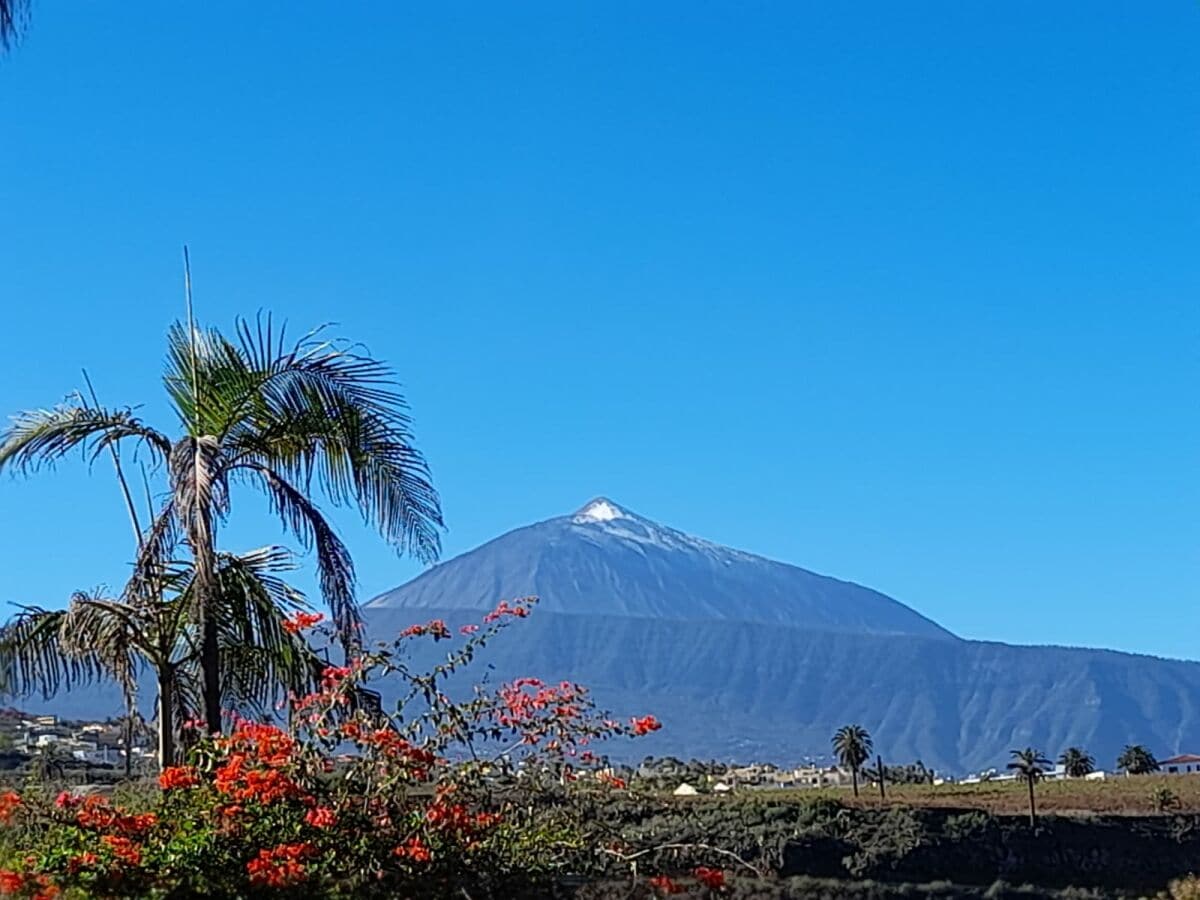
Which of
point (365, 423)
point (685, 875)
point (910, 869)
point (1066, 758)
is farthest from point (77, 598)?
point (1066, 758)

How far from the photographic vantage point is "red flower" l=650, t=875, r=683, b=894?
352 inches

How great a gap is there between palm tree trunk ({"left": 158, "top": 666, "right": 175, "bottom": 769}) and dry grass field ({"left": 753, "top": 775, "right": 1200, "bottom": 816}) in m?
30.6

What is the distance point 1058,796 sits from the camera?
174 ft

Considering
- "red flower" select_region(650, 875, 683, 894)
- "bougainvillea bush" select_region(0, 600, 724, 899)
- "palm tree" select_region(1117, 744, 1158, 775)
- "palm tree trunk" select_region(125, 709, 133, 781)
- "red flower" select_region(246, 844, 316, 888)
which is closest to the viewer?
"red flower" select_region(246, 844, 316, 888)

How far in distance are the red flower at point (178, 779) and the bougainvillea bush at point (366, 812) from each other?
0.01 meters

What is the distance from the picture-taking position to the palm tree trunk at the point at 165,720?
1062 centimetres

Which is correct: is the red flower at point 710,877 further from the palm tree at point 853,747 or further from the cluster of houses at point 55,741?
the palm tree at point 853,747

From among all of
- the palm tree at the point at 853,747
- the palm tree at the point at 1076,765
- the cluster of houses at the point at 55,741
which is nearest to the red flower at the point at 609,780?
the cluster of houses at the point at 55,741

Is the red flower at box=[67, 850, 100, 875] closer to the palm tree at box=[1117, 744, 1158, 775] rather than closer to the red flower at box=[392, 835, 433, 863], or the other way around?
the red flower at box=[392, 835, 433, 863]

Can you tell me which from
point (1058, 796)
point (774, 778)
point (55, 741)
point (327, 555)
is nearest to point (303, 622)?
point (327, 555)

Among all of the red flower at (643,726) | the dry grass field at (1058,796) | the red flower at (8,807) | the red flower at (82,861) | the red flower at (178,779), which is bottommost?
the dry grass field at (1058,796)

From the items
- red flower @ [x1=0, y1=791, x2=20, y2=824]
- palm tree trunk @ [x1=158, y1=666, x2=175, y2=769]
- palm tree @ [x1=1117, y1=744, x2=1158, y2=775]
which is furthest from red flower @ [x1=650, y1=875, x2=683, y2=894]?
palm tree @ [x1=1117, y1=744, x2=1158, y2=775]

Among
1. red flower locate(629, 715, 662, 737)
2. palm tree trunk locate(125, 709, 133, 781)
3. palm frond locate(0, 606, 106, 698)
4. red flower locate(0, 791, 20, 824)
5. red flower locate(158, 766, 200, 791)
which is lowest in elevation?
red flower locate(0, 791, 20, 824)

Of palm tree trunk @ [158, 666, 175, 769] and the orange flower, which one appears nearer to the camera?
the orange flower
